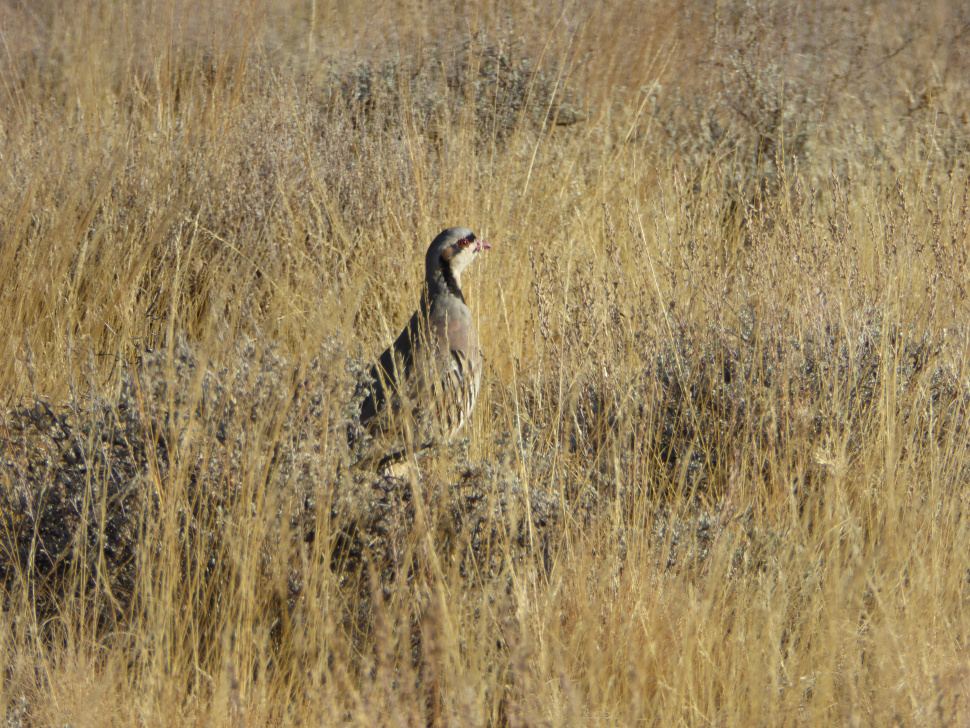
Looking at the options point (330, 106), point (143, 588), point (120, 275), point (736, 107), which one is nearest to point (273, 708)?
point (143, 588)

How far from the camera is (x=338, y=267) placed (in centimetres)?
447

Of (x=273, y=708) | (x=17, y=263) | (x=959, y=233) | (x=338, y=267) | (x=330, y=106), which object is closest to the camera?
(x=273, y=708)

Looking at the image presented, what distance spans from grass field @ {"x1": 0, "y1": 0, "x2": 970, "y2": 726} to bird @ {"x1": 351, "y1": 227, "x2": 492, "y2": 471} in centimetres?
14

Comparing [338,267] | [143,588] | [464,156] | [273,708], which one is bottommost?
[273,708]

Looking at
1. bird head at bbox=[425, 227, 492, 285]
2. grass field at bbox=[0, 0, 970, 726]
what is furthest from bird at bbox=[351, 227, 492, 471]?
grass field at bbox=[0, 0, 970, 726]

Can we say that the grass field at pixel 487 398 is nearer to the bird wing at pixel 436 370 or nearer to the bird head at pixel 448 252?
the bird wing at pixel 436 370

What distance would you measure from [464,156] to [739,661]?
133 inches

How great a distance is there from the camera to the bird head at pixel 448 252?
3.69 meters

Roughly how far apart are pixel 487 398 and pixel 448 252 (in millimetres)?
663

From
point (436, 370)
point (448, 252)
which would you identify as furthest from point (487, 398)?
point (436, 370)

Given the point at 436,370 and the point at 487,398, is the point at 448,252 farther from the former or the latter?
the point at 436,370

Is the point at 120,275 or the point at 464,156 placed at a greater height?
the point at 464,156

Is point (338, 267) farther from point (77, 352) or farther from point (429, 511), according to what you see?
point (429, 511)

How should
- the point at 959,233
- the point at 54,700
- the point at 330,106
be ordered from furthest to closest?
the point at 330,106, the point at 959,233, the point at 54,700
